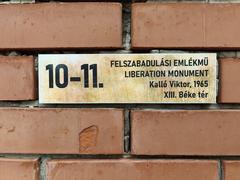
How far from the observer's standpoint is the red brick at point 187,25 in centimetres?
81

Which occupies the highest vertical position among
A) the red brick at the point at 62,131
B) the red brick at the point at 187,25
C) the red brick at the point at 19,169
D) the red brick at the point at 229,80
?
the red brick at the point at 187,25

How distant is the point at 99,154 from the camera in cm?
84

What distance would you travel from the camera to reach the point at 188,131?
83 cm

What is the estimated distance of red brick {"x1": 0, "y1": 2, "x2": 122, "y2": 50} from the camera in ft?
2.68

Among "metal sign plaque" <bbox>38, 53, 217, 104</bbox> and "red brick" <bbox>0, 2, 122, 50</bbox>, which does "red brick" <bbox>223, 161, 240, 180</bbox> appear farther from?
"red brick" <bbox>0, 2, 122, 50</bbox>

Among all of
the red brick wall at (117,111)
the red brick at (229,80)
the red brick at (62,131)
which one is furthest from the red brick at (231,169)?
the red brick at (62,131)

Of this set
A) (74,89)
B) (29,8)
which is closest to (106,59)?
(74,89)

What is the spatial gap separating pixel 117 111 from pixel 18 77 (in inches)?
10.9

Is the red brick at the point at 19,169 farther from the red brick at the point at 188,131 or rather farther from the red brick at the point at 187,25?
the red brick at the point at 187,25

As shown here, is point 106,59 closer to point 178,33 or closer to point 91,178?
point 178,33

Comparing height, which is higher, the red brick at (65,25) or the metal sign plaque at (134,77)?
the red brick at (65,25)

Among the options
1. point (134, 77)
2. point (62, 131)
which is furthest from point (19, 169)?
point (134, 77)

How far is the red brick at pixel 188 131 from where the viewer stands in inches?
32.4

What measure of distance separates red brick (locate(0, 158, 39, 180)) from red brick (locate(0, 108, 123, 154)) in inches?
1.1
